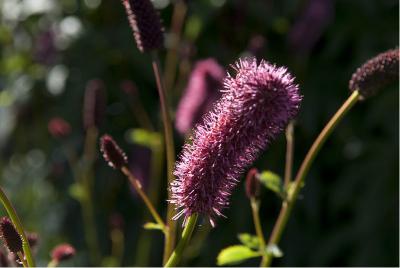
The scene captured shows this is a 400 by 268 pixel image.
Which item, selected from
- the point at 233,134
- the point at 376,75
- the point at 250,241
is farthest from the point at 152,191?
the point at 233,134

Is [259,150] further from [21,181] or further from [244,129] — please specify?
[21,181]

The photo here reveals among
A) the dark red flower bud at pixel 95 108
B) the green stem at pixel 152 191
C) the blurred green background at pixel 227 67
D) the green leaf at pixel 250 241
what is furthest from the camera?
the blurred green background at pixel 227 67

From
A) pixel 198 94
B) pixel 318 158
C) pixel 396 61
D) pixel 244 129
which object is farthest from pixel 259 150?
pixel 318 158

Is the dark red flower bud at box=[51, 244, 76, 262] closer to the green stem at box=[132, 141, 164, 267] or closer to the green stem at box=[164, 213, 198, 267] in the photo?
the green stem at box=[164, 213, 198, 267]

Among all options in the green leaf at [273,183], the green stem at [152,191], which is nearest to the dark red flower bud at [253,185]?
the green leaf at [273,183]

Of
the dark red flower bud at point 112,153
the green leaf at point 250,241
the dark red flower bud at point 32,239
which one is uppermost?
the dark red flower bud at point 112,153

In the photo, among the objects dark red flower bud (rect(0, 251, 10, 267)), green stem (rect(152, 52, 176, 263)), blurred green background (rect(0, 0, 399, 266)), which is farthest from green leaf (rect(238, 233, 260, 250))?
blurred green background (rect(0, 0, 399, 266))

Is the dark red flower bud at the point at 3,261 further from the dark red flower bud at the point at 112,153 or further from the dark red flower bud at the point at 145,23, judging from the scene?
the dark red flower bud at the point at 145,23
